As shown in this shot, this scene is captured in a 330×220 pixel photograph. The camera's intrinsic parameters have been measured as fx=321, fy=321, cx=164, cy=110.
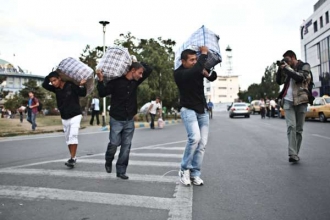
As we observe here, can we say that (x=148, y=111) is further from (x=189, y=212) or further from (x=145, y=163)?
(x=189, y=212)

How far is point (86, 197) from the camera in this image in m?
3.76

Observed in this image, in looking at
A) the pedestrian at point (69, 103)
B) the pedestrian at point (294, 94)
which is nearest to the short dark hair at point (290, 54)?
the pedestrian at point (294, 94)

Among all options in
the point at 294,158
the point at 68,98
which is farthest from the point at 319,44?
the point at 68,98

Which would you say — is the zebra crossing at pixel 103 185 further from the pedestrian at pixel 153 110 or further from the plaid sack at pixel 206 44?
the pedestrian at pixel 153 110

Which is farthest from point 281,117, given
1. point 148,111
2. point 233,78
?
point 233,78

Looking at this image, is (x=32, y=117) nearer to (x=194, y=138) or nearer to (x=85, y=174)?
(x=85, y=174)

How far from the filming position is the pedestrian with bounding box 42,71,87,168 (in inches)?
229

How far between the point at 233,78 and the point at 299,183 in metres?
120

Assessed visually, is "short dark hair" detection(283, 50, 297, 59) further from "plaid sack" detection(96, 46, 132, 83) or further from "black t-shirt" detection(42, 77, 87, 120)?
"black t-shirt" detection(42, 77, 87, 120)

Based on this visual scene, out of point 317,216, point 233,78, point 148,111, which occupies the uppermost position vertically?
point 233,78

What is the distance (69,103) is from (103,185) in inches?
81.6

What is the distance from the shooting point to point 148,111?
17.1 meters

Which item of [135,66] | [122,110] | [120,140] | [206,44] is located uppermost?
[206,44]

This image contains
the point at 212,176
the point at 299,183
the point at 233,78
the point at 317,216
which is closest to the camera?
the point at 317,216
